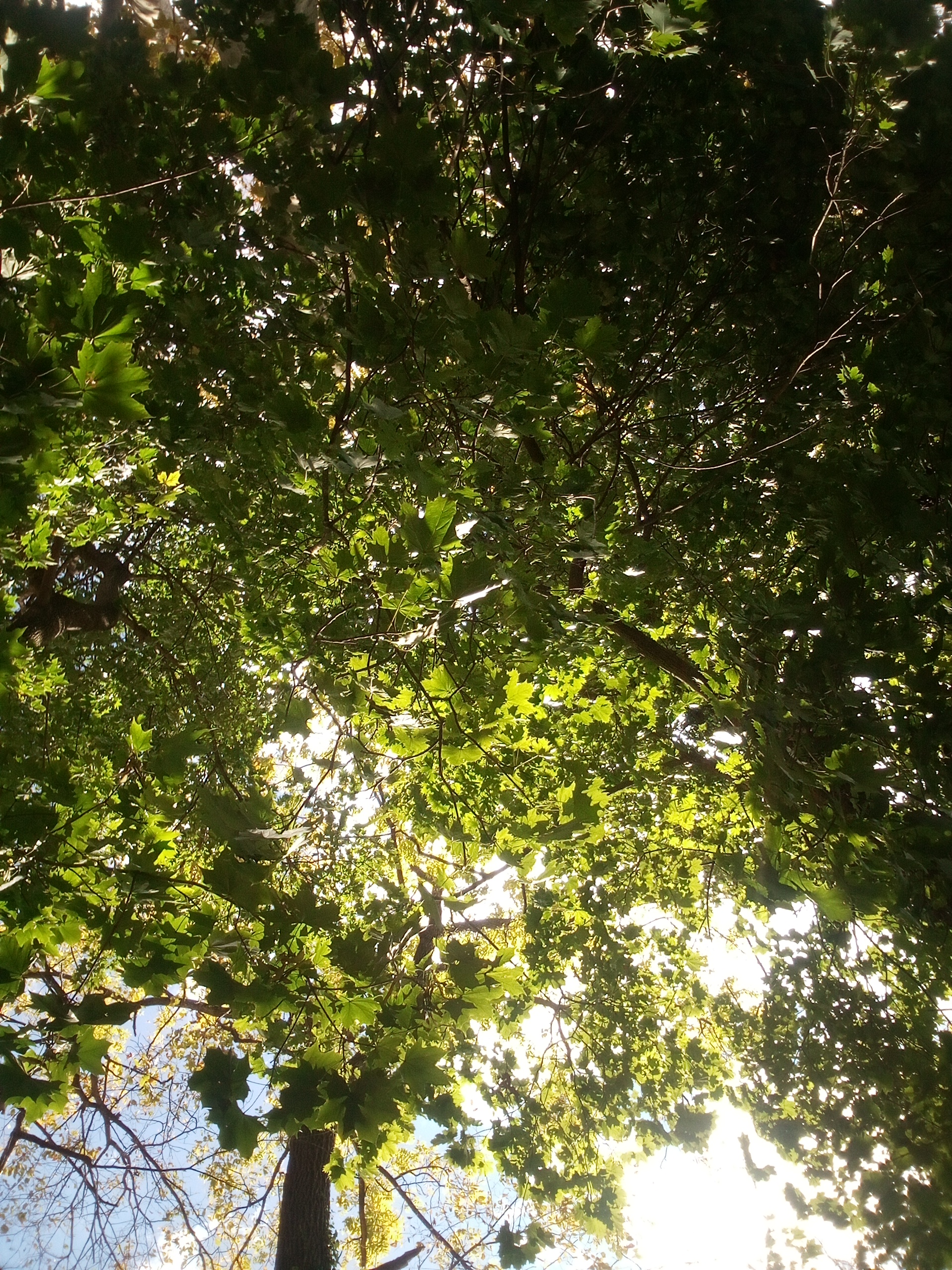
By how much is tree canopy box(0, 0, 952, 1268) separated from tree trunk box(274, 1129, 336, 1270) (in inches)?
163

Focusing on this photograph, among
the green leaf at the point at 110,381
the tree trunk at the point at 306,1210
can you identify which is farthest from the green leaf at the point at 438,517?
the tree trunk at the point at 306,1210

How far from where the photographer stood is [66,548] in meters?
5.35

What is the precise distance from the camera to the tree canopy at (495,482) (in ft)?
5.29

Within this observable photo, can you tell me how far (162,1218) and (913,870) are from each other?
21.5 feet

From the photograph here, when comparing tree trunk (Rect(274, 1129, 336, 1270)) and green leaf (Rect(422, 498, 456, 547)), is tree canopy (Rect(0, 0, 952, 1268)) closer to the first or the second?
green leaf (Rect(422, 498, 456, 547))

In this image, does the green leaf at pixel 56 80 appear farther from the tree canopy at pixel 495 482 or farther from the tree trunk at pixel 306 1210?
the tree trunk at pixel 306 1210

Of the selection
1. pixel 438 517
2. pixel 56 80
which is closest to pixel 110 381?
pixel 438 517

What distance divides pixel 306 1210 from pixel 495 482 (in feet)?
23.5

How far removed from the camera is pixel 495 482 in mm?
2408

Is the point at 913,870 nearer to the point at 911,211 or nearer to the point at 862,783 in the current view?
the point at 862,783

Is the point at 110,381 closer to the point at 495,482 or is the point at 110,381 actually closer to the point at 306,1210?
the point at 495,482

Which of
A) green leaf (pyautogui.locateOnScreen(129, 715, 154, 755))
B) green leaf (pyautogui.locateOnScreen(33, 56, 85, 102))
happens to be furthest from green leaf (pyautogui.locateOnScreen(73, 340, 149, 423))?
green leaf (pyautogui.locateOnScreen(129, 715, 154, 755))

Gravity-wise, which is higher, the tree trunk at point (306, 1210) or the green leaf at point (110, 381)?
the green leaf at point (110, 381)

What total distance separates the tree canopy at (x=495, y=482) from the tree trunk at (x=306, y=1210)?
414cm
